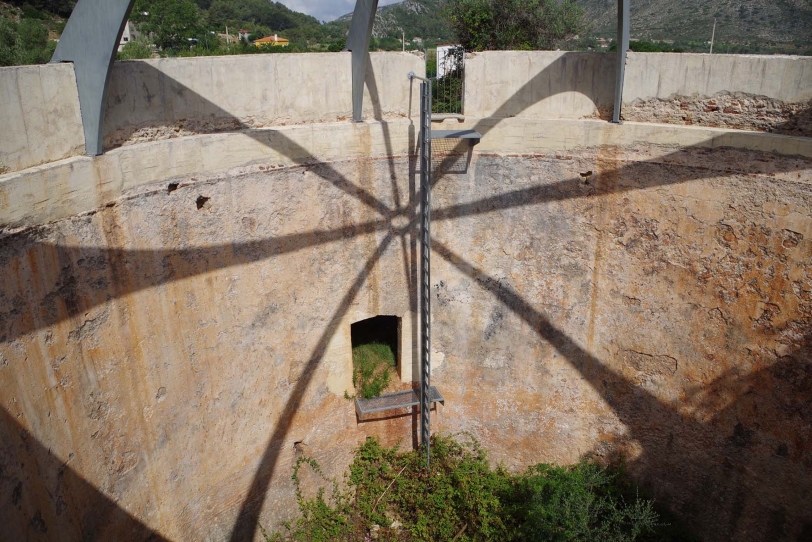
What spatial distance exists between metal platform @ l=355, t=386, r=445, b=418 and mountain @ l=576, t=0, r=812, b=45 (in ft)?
56.9

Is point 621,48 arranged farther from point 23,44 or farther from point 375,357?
point 23,44

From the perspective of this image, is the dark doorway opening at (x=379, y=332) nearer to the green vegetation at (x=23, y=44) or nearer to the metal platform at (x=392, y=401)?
the metal platform at (x=392, y=401)

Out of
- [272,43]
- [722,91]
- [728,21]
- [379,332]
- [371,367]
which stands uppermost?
[728,21]

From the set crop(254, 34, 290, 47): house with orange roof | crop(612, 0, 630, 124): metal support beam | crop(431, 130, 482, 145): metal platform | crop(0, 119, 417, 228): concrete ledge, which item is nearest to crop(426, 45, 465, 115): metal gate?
crop(431, 130, 482, 145): metal platform

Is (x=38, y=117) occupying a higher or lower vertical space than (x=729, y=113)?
higher

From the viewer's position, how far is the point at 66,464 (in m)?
4.83

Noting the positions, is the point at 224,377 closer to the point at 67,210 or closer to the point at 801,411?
the point at 67,210

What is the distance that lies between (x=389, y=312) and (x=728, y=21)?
73.6 ft

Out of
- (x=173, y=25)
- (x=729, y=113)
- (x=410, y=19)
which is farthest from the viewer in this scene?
(x=410, y=19)

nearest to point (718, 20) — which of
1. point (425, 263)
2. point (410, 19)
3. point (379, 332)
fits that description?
point (410, 19)

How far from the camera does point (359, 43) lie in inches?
260

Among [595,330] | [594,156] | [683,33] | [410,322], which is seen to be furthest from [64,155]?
[683,33]

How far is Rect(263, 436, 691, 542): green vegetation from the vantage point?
673 centimetres

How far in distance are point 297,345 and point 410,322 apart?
4.95 feet
